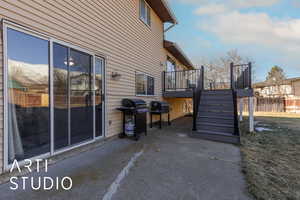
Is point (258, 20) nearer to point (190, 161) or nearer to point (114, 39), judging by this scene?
point (114, 39)

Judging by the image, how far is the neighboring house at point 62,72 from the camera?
2496 millimetres

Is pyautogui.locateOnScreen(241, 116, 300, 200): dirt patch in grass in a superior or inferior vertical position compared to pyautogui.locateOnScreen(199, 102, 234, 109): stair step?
inferior

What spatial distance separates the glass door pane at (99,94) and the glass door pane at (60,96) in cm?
94

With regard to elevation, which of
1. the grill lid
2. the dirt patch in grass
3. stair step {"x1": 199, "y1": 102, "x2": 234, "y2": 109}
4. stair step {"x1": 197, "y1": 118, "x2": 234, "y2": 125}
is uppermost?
the grill lid

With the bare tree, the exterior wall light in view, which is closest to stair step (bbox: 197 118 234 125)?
the exterior wall light

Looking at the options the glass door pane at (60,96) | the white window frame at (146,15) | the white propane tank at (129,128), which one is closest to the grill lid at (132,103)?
the white propane tank at (129,128)

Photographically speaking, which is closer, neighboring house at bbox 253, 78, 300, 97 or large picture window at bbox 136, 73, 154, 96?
large picture window at bbox 136, 73, 154, 96

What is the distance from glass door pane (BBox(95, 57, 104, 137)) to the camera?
14.0ft

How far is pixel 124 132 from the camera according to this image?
207 inches

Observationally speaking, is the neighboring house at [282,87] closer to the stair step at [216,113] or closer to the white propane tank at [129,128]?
the stair step at [216,113]

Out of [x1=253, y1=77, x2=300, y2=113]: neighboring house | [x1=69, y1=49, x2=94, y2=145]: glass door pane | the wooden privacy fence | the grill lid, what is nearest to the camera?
[x1=69, y1=49, x2=94, y2=145]: glass door pane

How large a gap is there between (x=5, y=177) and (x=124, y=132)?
320 centimetres

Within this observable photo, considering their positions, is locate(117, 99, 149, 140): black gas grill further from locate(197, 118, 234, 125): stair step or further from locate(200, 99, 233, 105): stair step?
locate(200, 99, 233, 105): stair step

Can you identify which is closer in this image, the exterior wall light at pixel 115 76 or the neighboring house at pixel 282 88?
the exterior wall light at pixel 115 76
